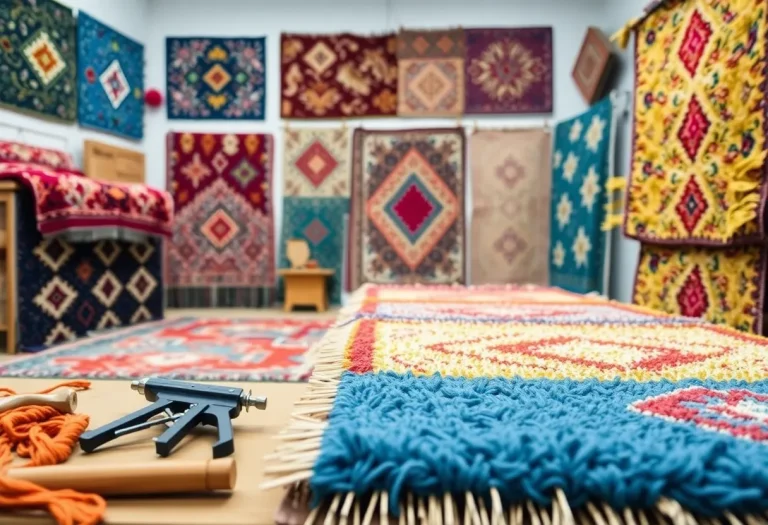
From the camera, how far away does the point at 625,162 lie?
327cm

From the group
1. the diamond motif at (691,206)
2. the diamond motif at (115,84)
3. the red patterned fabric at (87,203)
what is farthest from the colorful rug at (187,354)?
the diamond motif at (115,84)

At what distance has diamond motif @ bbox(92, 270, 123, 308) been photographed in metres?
2.68

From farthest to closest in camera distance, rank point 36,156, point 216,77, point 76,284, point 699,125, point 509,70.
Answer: point 216,77
point 509,70
point 36,156
point 76,284
point 699,125

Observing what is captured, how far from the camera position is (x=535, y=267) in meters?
4.05

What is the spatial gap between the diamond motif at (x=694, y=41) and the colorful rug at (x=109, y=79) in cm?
348

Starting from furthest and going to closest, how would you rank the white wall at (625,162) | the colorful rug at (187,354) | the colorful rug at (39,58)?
the white wall at (625,162), the colorful rug at (39,58), the colorful rug at (187,354)

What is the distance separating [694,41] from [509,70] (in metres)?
2.09

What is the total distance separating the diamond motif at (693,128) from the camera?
78.5 inches

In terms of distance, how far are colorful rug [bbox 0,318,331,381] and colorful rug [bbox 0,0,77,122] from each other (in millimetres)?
1489

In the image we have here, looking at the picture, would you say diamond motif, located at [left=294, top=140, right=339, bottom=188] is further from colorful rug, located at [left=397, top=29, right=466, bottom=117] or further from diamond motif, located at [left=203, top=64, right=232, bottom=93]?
diamond motif, located at [left=203, top=64, right=232, bottom=93]

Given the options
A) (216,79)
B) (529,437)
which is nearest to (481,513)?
(529,437)

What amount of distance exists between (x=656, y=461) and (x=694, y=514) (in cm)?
6

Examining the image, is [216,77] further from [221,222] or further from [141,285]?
[141,285]

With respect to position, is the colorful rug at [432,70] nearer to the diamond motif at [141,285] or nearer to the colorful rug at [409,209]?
the colorful rug at [409,209]
